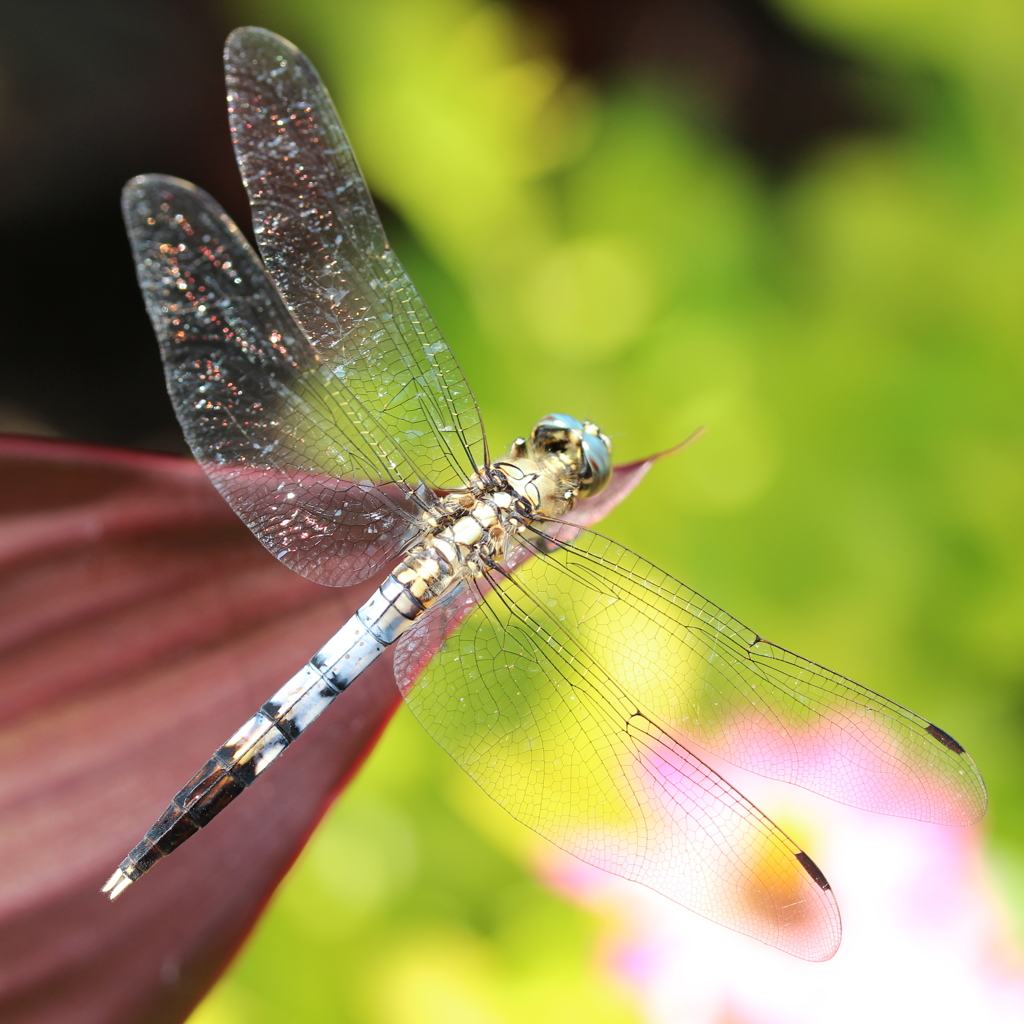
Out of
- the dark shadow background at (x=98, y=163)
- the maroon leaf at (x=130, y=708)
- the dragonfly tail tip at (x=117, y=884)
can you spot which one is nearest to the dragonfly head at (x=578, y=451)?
the maroon leaf at (x=130, y=708)

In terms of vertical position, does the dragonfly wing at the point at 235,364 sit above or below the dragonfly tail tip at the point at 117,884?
above

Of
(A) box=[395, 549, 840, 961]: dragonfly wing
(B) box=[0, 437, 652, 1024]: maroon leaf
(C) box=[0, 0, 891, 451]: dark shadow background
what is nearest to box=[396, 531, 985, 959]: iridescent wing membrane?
(A) box=[395, 549, 840, 961]: dragonfly wing

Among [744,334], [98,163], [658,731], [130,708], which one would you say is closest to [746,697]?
[658,731]

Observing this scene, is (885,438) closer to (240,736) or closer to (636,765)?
(636,765)

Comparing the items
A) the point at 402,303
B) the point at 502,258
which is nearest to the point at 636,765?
the point at 402,303

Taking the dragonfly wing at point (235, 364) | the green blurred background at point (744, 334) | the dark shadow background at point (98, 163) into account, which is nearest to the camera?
the dragonfly wing at point (235, 364)

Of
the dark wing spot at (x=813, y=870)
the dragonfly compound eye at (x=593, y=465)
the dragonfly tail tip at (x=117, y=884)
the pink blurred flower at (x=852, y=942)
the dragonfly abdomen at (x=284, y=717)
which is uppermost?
the dragonfly compound eye at (x=593, y=465)

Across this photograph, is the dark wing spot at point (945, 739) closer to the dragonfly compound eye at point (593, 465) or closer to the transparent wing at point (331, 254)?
the dragonfly compound eye at point (593, 465)

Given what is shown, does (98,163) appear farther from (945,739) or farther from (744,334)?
(945,739)
